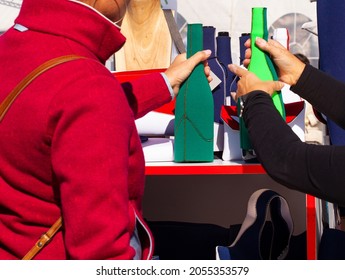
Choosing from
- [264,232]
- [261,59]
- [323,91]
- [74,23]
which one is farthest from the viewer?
[264,232]

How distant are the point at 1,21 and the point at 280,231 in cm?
208

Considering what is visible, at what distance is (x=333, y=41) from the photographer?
1802 mm

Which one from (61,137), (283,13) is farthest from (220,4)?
(61,137)

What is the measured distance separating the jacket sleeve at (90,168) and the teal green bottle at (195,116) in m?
0.78

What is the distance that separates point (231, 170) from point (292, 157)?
1.54 feet

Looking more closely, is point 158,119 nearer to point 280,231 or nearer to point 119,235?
point 280,231

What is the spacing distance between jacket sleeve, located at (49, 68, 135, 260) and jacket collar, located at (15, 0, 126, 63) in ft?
0.34

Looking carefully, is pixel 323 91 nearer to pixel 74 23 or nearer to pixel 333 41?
pixel 333 41

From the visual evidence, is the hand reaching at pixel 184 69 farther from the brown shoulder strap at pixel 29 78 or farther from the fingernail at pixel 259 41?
the brown shoulder strap at pixel 29 78

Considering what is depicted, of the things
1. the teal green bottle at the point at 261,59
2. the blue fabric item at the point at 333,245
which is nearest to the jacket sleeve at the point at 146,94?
the teal green bottle at the point at 261,59

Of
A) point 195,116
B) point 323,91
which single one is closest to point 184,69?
point 195,116

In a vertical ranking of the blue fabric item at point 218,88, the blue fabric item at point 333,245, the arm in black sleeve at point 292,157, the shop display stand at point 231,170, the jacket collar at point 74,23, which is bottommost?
the blue fabric item at point 333,245

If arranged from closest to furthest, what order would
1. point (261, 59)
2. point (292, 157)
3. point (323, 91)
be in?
point (292, 157) → point (323, 91) → point (261, 59)

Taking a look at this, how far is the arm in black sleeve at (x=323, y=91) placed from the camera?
1.64m
